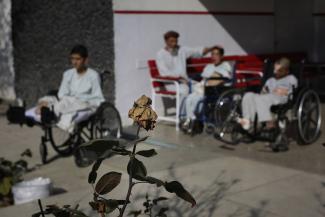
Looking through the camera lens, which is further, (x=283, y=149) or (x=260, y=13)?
(x=260, y=13)

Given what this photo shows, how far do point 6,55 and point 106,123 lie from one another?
15.9 feet

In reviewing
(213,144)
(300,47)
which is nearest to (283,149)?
(213,144)

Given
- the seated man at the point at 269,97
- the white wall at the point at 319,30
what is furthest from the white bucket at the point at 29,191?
the white wall at the point at 319,30

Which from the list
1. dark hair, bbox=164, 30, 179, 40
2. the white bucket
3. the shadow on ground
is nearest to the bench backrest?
dark hair, bbox=164, 30, 179, 40

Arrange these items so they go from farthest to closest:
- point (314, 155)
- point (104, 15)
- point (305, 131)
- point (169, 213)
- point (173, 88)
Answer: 1. point (173, 88)
2. point (104, 15)
3. point (305, 131)
4. point (314, 155)
5. point (169, 213)

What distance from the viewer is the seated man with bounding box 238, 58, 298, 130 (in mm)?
7152

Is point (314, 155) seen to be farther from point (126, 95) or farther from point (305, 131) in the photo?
point (126, 95)

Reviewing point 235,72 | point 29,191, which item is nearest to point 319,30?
point 235,72

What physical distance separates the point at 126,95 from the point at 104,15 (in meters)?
1.25

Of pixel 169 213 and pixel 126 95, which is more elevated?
pixel 126 95

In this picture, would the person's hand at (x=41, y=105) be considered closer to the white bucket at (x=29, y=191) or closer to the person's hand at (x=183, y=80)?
the white bucket at (x=29, y=191)

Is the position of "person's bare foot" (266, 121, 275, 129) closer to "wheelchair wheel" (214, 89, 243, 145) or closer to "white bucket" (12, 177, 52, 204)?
"wheelchair wheel" (214, 89, 243, 145)

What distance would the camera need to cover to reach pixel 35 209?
4891mm

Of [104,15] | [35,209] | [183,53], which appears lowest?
[35,209]
